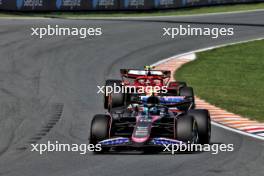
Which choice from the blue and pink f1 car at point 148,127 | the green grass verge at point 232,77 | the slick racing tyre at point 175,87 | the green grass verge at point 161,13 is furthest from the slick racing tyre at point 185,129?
the green grass verge at point 161,13

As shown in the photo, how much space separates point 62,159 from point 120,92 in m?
5.68

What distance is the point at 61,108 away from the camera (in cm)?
2173

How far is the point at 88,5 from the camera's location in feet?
146

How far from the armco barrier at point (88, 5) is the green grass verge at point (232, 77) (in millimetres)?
10537

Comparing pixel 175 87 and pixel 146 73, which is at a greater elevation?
pixel 146 73

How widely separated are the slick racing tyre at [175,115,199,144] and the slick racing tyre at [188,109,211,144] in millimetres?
547

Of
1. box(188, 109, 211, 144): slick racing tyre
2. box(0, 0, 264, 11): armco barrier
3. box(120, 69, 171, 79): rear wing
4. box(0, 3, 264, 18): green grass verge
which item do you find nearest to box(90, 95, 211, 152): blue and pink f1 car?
box(188, 109, 211, 144): slick racing tyre

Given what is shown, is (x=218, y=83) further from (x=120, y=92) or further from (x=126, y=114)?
(x=126, y=114)

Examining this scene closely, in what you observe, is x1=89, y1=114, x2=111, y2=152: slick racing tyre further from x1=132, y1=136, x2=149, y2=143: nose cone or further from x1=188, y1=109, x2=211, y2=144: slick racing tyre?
x1=188, y1=109, x2=211, y2=144: slick racing tyre

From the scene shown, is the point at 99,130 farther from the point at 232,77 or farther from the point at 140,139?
the point at 232,77

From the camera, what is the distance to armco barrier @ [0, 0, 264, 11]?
42.9 m

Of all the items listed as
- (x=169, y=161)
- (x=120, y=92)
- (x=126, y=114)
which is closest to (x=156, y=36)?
(x=120, y=92)

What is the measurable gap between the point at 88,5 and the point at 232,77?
17476 mm

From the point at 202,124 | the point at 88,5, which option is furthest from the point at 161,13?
the point at 202,124
